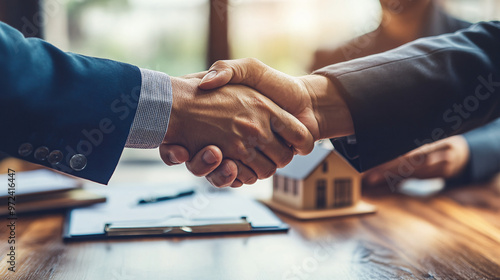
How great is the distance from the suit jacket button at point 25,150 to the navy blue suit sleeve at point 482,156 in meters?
1.25

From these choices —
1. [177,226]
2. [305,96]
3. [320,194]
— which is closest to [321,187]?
[320,194]

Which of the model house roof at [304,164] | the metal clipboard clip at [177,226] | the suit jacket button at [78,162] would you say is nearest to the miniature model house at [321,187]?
the model house roof at [304,164]

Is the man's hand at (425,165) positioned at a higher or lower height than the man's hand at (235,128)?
lower

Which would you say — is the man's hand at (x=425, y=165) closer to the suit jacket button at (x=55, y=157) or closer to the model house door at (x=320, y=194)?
the model house door at (x=320, y=194)

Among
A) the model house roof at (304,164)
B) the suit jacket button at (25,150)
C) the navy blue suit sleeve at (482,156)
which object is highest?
the suit jacket button at (25,150)

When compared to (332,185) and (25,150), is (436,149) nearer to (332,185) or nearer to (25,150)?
(332,185)

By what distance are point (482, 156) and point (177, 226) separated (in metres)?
1.08

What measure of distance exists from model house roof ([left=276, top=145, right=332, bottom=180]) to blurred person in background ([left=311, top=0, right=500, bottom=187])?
0.17 feet

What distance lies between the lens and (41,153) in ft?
2.38

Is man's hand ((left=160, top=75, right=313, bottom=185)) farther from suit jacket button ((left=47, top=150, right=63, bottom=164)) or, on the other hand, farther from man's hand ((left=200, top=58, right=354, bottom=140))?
suit jacket button ((left=47, top=150, right=63, bottom=164))

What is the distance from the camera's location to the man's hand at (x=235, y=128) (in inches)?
37.0

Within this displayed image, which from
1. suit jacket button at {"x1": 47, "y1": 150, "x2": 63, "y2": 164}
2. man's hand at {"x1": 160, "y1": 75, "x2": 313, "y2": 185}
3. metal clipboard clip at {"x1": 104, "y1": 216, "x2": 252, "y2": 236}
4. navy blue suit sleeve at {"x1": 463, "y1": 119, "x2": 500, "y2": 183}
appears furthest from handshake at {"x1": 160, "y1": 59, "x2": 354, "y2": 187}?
navy blue suit sleeve at {"x1": 463, "y1": 119, "x2": 500, "y2": 183}

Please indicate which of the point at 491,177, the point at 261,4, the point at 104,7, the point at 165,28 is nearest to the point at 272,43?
the point at 261,4

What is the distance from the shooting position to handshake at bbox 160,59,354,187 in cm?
94
